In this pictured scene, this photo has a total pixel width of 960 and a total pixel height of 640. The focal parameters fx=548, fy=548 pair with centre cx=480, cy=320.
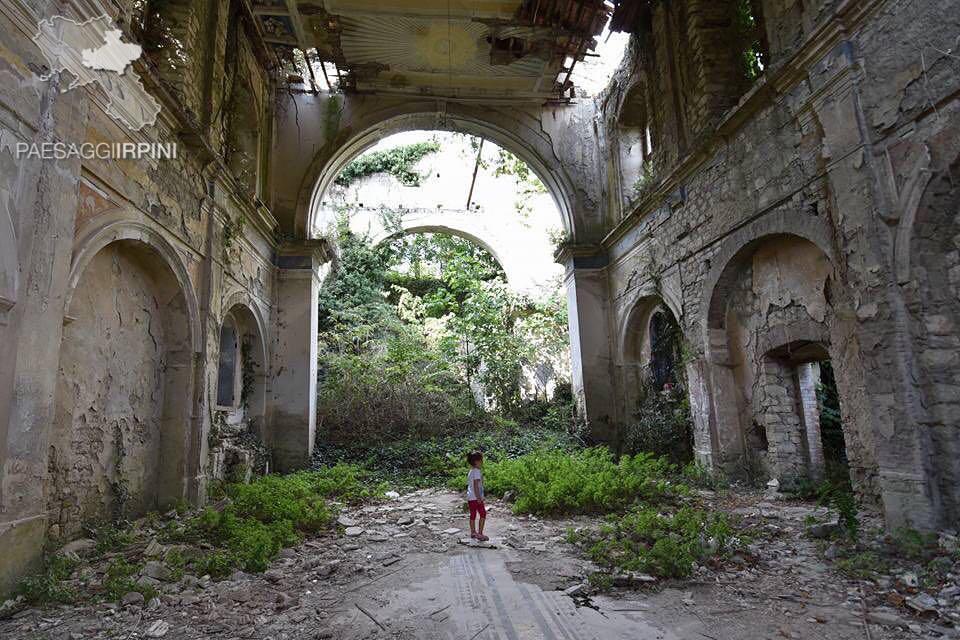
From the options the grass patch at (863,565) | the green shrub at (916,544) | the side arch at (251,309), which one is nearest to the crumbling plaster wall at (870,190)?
the green shrub at (916,544)

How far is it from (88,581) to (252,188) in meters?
7.27

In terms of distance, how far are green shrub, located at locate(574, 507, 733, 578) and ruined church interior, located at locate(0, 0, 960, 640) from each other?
0.03 meters

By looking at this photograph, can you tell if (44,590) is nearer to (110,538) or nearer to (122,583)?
(122,583)

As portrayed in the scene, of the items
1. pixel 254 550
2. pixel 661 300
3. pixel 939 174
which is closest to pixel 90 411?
pixel 254 550

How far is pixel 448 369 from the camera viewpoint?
44.1 ft

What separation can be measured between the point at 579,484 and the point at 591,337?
16.4ft

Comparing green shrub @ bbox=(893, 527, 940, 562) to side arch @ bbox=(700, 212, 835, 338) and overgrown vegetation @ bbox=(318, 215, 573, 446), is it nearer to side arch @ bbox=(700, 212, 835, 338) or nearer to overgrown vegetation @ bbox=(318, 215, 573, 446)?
side arch @ bbox=(700, 212, 835, 338)

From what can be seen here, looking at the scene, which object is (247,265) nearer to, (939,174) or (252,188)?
(252,188)

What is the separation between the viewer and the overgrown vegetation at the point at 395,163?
18.0 m

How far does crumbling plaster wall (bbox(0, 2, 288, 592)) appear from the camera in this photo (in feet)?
12.5

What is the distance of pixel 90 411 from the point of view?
5.27m

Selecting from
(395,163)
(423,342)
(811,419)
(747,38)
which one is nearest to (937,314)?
(811,419)

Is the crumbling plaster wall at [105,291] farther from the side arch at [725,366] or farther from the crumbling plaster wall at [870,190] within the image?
the side arch at [725,366]

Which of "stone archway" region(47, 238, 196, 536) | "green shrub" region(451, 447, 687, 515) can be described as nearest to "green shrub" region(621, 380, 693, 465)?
"green shrub" region(451, 447, 687, 515)
